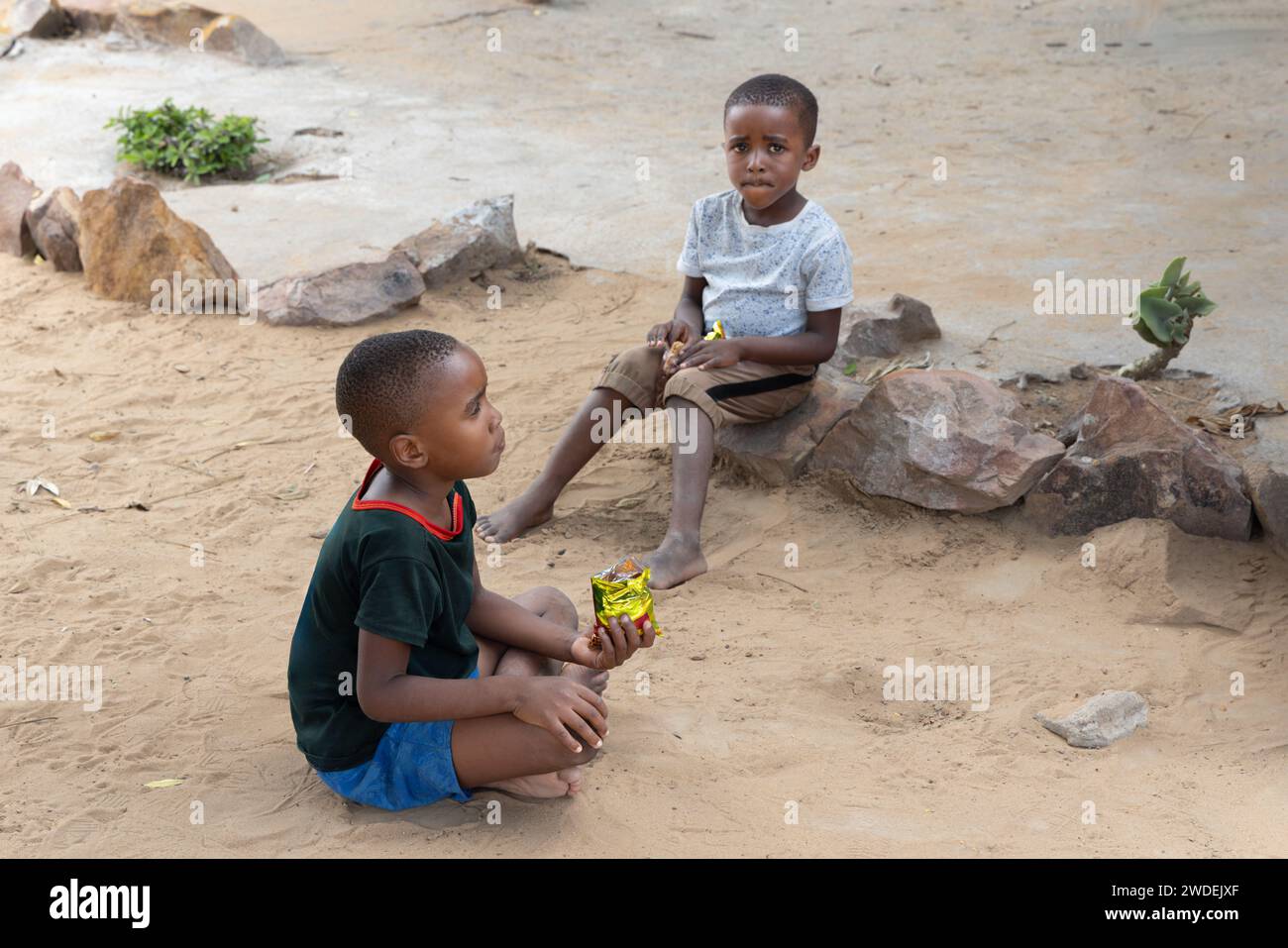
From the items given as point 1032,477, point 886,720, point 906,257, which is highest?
point 906,257

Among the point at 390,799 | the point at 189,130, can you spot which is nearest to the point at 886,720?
the point at 390,799

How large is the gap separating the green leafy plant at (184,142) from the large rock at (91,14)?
326cm

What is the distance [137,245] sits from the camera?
245 inches

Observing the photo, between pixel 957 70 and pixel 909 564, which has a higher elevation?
pixel 957 70

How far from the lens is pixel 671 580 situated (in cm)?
392

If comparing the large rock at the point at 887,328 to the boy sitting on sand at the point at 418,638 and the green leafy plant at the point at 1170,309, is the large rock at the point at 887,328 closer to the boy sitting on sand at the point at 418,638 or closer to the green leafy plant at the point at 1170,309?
Answer: the green leafy plant at the point at 1170,309

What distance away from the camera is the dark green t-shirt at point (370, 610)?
2.45 m

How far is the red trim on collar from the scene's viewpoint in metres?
2.53

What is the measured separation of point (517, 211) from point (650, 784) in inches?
204

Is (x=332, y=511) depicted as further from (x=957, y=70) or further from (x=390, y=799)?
(x=957, y=70)

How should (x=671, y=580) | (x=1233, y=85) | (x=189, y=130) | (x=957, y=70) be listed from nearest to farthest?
(x=671, y=580) → (x=189, y=130) → (x=1233, y=85) → (x=957, y=70)

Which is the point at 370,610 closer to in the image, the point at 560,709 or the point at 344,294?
the point at 560,709

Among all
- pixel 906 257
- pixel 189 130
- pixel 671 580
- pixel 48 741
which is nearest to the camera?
pixel 48 741

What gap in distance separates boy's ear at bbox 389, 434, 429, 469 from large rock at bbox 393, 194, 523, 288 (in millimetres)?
3905
